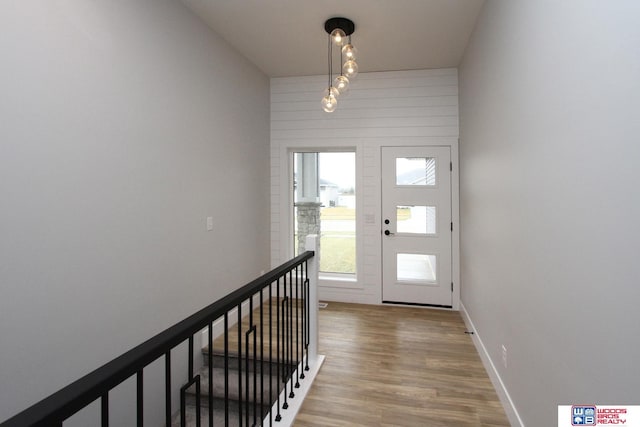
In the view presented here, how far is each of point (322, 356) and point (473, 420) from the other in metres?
1.23

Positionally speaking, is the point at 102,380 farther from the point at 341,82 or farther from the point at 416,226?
the point at 416,226

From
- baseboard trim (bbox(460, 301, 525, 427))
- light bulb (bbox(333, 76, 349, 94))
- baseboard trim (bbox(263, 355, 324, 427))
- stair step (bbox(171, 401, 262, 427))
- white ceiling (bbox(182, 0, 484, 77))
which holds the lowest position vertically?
stair step (bbox(171, 401, 262, 427))

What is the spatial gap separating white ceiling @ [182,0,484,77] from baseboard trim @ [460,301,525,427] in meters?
2.84

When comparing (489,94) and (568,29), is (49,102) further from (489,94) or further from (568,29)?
(489,94)

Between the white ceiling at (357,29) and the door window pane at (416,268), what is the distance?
2.34 meters

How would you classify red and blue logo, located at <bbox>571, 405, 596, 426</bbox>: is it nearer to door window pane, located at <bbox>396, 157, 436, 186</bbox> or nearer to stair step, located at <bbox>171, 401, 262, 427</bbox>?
stair step, located at <bbox>171, 401, 262, 427</bbox>

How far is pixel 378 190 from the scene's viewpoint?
13.9ft

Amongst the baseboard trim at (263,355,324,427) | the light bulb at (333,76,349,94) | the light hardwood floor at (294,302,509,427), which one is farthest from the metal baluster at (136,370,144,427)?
the light bulb at (333,76,349,94)

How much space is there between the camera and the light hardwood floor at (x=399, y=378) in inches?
83.2

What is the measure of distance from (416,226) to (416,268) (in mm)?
537

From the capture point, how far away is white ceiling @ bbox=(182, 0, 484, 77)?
2705mm

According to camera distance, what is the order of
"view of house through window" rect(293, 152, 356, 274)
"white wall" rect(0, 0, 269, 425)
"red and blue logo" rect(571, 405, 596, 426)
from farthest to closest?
"view of house through window" rect(293, 152, 356, 274), "white wall" rect(0, 0, 269, 425), "red and blue logo" rect(571, 405, 596, 426)

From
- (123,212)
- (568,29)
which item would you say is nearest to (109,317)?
(123,212)

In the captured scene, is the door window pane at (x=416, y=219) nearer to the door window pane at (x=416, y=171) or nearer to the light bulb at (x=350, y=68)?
the door window pane at (x=416, y=171)
